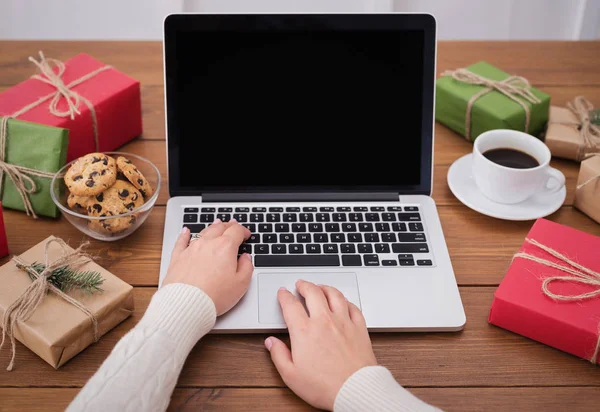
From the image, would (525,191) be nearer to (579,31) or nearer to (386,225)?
(386,225)

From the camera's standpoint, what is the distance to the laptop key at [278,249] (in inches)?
37.7

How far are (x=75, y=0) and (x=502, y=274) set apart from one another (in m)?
1.71

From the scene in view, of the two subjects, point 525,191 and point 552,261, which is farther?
point 525,191

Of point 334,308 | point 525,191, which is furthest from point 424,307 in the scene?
point 525,191

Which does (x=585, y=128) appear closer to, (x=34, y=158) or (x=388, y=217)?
(x=388, y=217)

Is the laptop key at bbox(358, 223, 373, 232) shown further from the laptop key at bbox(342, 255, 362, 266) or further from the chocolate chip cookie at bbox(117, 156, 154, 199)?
the chocolate chip cookie at bbox(117, 156, 154, 199)

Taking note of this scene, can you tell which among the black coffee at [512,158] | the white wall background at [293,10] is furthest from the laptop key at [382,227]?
the white wall background at [293,10]

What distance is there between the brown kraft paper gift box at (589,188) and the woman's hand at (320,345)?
17.8 inches

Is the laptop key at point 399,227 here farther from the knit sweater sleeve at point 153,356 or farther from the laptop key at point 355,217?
the knit sweater sleeve at point 153,356

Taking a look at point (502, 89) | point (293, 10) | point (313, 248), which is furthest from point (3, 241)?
point (293, 10)

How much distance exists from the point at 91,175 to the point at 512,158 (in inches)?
25.9

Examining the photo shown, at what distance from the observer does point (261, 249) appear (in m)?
0.96

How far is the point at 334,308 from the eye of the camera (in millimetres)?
841

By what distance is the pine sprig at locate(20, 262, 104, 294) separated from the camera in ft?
2.77
